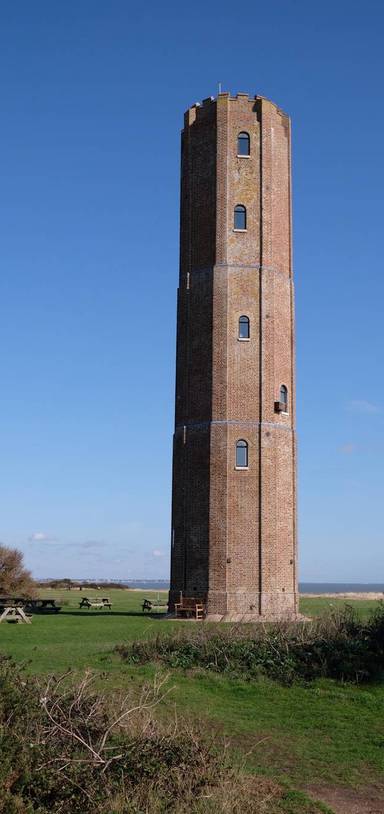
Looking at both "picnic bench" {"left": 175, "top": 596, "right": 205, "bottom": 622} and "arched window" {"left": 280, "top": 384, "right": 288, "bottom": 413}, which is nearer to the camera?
"picnic bench" {"left": 175, "top": 596, "right": 205, "bottom": 622}

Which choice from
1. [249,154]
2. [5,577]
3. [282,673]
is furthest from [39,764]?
[5,577]

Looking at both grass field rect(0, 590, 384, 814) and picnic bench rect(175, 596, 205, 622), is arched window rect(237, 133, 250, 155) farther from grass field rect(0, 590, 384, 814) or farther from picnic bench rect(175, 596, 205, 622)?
grass field rect(0, 590, 384, 814)

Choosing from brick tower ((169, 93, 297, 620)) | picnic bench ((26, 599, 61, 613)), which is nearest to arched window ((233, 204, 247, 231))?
brick tower ((169, 93, 297, 620))

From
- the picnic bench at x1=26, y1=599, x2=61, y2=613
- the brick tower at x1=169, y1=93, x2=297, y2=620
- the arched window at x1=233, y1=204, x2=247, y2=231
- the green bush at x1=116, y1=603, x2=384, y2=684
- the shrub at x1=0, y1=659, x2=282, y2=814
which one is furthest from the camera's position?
the picnic bench at x1=26, y1=599, x2=61, y2=613

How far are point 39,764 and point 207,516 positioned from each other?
2382cm

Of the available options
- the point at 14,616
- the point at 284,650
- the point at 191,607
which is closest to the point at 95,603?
the point at 191,607

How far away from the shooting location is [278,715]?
14672mm

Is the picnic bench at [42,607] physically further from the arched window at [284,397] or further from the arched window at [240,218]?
the arched window at [240,218]

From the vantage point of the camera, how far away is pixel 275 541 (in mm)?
32375

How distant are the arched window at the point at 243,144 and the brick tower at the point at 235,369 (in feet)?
0.13

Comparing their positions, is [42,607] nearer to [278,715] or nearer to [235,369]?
[235,369]

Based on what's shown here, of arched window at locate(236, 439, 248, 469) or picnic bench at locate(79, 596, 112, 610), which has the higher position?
arched window at locate(236, 439, 248, 469)

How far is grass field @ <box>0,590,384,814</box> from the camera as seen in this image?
37.5ft

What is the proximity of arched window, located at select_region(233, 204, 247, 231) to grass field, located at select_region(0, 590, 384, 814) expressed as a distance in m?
18.6
